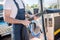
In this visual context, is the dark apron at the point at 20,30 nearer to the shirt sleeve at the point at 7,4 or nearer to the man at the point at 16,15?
the man at the point at 16,15

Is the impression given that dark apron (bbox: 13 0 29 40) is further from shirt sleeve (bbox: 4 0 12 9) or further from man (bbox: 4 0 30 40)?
shirt sleeve (bbox: 4 0 12 9)

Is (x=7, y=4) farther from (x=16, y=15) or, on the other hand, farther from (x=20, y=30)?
(x=20, y=30)

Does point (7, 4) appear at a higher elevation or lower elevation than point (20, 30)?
higher

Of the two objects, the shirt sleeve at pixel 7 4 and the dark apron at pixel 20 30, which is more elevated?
the shirt sleeve at pixel 7 4

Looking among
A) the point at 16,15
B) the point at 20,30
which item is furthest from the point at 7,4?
the point at 20,30

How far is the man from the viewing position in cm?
91

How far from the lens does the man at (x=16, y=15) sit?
0.91 metres

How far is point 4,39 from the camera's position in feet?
5.21

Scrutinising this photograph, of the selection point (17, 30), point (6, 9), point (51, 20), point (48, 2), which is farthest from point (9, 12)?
point (48, 2)

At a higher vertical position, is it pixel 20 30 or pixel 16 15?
pixel 16 15

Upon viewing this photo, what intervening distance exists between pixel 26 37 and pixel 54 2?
3.20ft

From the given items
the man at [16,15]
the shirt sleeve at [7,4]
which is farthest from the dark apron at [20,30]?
the shirt sleeve at [7,4]

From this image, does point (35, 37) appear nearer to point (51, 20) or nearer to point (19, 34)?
point (51, 20)

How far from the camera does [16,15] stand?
0.94 metres
